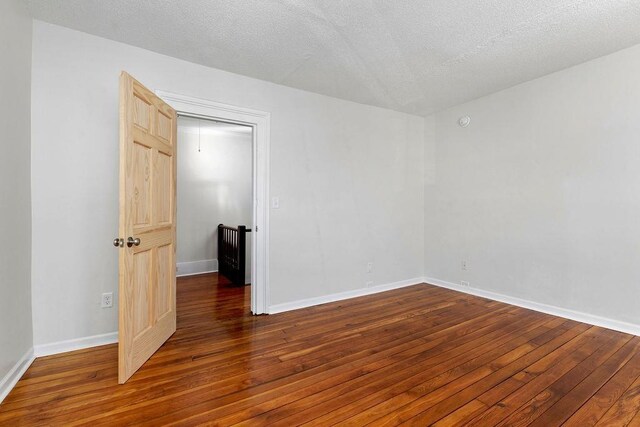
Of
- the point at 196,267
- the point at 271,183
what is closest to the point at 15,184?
the point at 271,183

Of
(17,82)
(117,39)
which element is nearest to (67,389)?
(17,82)

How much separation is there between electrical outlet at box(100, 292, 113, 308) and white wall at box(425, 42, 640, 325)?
155 inches

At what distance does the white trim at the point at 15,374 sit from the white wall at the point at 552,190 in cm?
439

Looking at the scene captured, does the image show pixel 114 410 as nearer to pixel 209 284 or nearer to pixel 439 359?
pixel 439 359

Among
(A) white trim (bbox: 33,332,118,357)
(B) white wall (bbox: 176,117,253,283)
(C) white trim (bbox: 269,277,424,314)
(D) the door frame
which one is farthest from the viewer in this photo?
(B) white wall (bbox: 176,117,253,283)

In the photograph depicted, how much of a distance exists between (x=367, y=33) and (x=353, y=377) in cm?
254

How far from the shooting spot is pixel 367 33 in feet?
7.78

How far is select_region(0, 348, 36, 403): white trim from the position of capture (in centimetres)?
175

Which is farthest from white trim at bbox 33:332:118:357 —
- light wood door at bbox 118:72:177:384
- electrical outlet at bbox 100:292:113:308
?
light wood door at bbox 118:72:177:384

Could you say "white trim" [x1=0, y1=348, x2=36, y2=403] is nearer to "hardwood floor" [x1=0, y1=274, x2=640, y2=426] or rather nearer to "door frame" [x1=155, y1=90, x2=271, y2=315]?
"hardwood floor" [x1=0, y1=274, x2=640, y2=426]

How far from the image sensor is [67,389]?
1.84 meters

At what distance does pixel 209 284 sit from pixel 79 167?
2490 millimetres

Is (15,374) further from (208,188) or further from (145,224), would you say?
(208,188)

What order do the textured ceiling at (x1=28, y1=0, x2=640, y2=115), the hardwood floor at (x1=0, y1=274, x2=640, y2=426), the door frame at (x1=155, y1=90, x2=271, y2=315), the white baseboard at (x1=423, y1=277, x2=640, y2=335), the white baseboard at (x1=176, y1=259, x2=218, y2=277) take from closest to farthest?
the hardwood floor at (x1=0, y1=274, x2=640, y2=426) → the textured ceiling at (x1=28, y1=0, x2=640, y2=115) → the white baseboard at (x1=423, y1=277, x2=640, y2=335) → the door frame at (x1=155, y1=90, x2=271, y2=315) → the white baseboard at (x1=176, y1=259, x2=218, y2=277)
